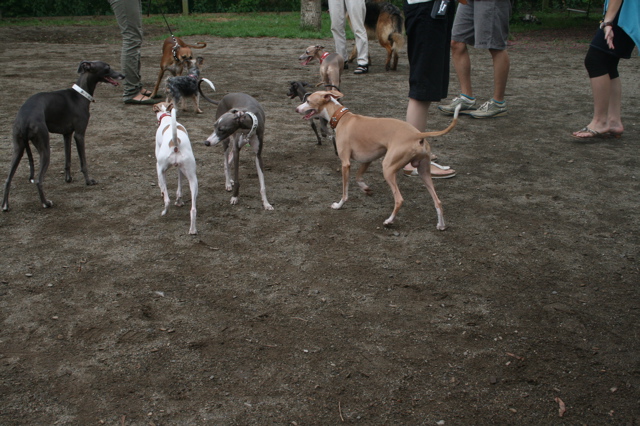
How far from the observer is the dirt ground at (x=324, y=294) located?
236 cm

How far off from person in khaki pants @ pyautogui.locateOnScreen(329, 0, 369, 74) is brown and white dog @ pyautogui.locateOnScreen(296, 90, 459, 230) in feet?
17.1

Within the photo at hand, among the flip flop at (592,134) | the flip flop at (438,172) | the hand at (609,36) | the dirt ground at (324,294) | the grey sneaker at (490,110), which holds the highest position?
the hand at (609,36)

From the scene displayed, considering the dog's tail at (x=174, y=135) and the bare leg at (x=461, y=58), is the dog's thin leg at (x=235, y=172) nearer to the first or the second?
the dog's tail at (x=174, y=135)

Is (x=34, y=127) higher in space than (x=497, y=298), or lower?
higher

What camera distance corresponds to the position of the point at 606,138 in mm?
5984

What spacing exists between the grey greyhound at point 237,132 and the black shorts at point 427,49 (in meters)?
1.36

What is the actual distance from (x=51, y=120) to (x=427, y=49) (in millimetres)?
3028

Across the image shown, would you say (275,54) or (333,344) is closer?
(333,344)

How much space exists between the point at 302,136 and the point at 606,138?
3287 mm

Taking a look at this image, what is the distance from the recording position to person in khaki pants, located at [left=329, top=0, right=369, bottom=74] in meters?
9.38

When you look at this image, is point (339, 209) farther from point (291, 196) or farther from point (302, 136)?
point (302, 136)

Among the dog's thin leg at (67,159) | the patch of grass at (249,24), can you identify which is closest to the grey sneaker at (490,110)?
the dog's thin leg at (67,159)

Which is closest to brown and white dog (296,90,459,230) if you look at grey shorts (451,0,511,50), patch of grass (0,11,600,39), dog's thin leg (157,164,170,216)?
dog's thin leg (157,164,170,216)

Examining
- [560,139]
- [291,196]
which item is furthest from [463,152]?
[291,196]
